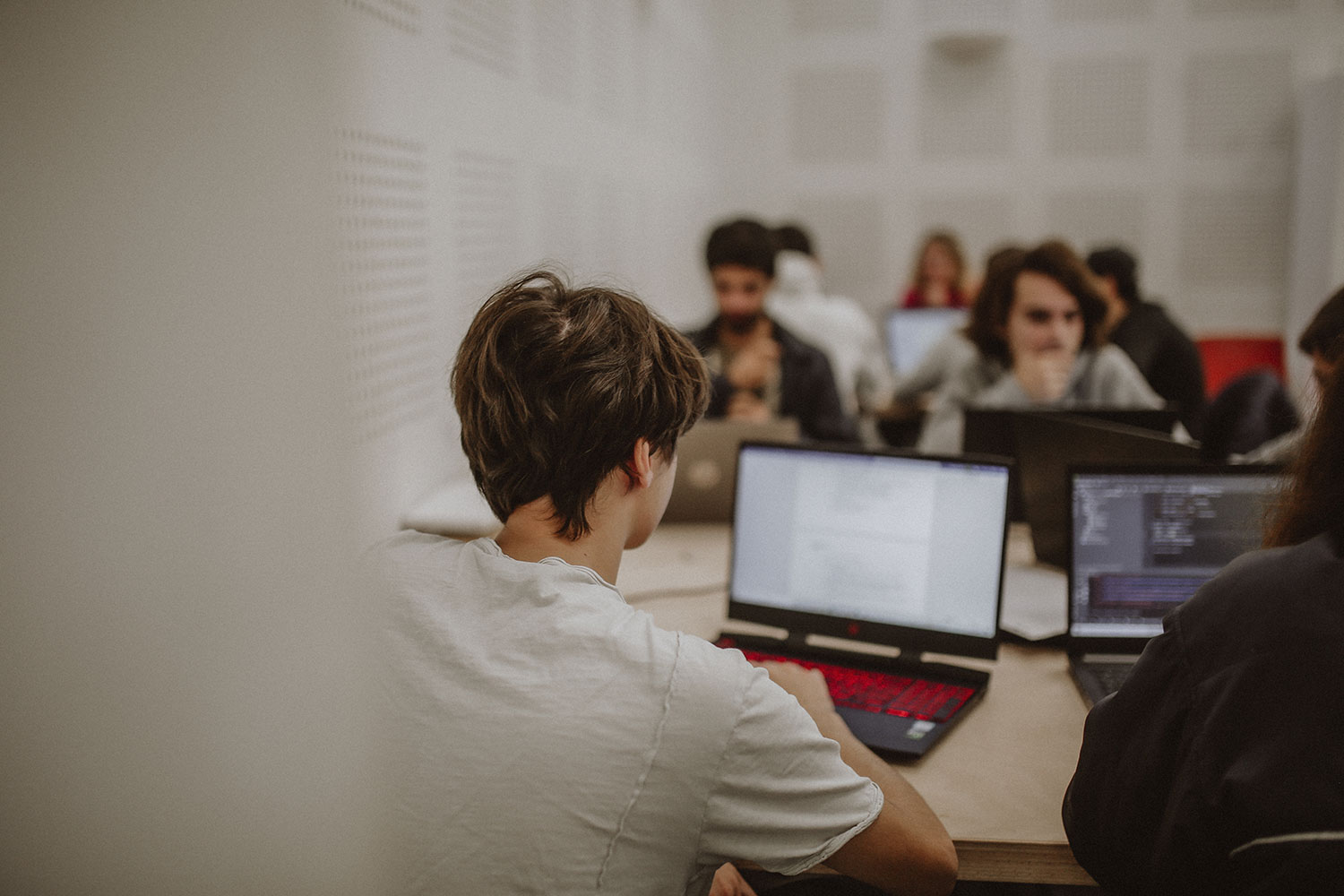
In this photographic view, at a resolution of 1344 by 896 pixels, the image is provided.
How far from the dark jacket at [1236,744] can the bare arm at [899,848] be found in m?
0.17

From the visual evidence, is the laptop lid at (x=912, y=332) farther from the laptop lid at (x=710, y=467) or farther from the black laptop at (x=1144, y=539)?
the black laptop at (x=1144, y=539)

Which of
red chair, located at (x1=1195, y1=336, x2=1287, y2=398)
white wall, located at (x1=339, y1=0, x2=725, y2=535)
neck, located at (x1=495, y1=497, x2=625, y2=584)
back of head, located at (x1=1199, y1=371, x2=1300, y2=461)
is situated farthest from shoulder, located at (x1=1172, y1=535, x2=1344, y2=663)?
red chair, located at (x1=1195, y1=336, x2=1287, y2=398)

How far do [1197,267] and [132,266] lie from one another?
5914 millimetres

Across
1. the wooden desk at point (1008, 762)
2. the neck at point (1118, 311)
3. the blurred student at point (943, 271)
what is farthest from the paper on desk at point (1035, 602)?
the blurred student at point (943, 271)

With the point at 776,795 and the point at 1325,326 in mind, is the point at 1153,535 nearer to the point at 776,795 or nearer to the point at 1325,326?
the point at 1325,326

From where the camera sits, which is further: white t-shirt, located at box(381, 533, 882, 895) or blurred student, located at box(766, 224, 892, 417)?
blurred student, located at box(766, 224, 892, 417)

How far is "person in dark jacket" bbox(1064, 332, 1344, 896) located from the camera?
859 mm

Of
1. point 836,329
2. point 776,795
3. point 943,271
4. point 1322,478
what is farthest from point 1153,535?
point 943,271

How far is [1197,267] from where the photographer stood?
5359mm

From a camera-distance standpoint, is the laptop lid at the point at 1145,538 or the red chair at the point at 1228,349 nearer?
the laptop lid at the point at 1145,538

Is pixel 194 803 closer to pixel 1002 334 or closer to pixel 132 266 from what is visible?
pixel 132 266

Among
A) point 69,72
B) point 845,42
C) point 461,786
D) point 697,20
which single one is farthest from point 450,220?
point 845,42

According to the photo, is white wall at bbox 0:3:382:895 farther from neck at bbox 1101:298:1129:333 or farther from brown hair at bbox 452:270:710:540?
neck at bbox 1101:298:1129:333

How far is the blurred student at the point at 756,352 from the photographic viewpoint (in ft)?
9.98
